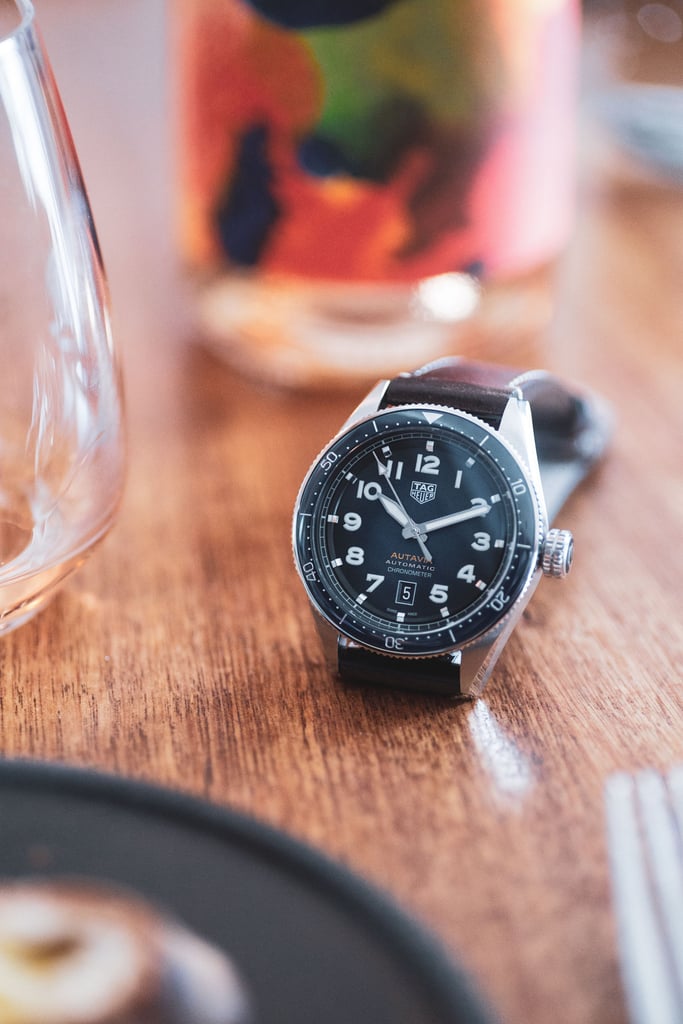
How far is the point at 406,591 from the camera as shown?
467 millimetres

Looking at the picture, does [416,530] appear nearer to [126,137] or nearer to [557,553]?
[557,553]

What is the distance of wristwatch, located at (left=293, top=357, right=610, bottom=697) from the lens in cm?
45

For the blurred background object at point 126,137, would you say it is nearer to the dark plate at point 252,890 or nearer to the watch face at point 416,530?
the watch face at point 416,530

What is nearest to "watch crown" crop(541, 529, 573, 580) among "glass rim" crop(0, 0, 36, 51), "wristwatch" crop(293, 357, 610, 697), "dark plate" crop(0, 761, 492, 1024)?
"wristwatch" crop(293, 357, 610, 697)

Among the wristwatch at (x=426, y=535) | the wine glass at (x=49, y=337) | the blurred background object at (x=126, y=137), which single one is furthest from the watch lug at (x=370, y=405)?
the blurred background object at (x=126, y=137)

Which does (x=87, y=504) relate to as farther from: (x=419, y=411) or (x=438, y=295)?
(x=438, y=295)

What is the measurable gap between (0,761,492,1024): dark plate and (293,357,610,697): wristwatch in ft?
0.36

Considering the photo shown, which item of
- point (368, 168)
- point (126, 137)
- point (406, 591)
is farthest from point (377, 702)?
point (126, 137)

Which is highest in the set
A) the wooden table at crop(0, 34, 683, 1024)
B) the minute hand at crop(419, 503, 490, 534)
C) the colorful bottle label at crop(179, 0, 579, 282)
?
the colorful bottle label at crop(179, 0, 579, 282)

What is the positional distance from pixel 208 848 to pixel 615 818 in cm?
14

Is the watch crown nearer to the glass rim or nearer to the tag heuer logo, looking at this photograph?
the tag heuer logo

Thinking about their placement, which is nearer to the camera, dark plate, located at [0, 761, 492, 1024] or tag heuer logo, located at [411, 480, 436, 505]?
dark plate, located at [0, 761, 492, 1024]

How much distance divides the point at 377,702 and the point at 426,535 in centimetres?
7

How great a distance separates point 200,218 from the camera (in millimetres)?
681
